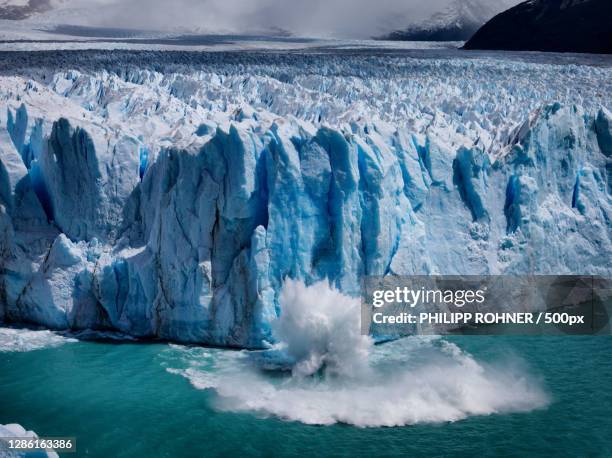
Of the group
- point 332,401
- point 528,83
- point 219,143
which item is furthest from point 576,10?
point 332,401

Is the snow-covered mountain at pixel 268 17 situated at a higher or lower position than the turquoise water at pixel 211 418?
higher

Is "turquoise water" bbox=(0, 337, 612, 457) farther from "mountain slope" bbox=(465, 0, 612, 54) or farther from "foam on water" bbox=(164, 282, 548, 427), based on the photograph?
"mountain slope" bbox=(465, 0, 612, 54)

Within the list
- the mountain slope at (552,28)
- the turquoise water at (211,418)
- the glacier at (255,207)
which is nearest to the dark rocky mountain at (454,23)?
the mountain slope at (552,28)

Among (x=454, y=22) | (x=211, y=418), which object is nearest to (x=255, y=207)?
(x=211, y=418)

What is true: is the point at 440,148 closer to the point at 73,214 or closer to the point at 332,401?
the point at 332,401

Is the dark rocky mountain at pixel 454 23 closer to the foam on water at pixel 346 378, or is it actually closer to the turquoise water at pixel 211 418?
the foam on water at pixel 346 378

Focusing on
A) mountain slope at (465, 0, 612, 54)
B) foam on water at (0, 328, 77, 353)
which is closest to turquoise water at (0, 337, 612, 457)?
foam on water at (0, 328, 77, 353)
